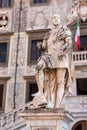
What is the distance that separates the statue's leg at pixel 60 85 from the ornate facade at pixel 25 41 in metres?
9.97

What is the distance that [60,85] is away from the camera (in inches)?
272

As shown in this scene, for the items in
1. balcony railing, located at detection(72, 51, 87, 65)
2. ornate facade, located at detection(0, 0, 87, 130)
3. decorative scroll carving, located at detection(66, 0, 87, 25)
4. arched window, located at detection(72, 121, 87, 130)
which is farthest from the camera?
decorative scroll carving, located at detection(66, 0, 87, 25)

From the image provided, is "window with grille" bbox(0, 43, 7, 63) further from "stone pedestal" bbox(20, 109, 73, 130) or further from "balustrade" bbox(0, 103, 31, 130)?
"stone pedestal" bbox(20, 109, 73, 130)

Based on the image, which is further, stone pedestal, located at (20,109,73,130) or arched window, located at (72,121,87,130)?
arched window, located at (72,121,87,130)

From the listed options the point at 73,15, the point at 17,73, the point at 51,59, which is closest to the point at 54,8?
the point at 73,15

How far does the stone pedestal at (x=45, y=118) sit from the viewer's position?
21.1ft

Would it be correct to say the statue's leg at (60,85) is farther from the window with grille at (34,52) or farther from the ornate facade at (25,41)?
the window with grille at (34,52)

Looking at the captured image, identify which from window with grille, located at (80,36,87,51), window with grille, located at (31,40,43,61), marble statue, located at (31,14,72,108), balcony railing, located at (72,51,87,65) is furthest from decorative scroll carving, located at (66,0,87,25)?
marble statue, located at (31,14,72,108)

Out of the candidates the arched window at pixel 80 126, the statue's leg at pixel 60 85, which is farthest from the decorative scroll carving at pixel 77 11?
the statue's leg at pixel 60 85

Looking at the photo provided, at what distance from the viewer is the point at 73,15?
62.0ft

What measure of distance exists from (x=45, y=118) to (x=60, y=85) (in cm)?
92

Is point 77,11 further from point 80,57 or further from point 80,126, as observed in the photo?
point 80,126

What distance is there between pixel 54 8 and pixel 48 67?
44.5ft

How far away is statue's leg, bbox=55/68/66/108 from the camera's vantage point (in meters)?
6.80
